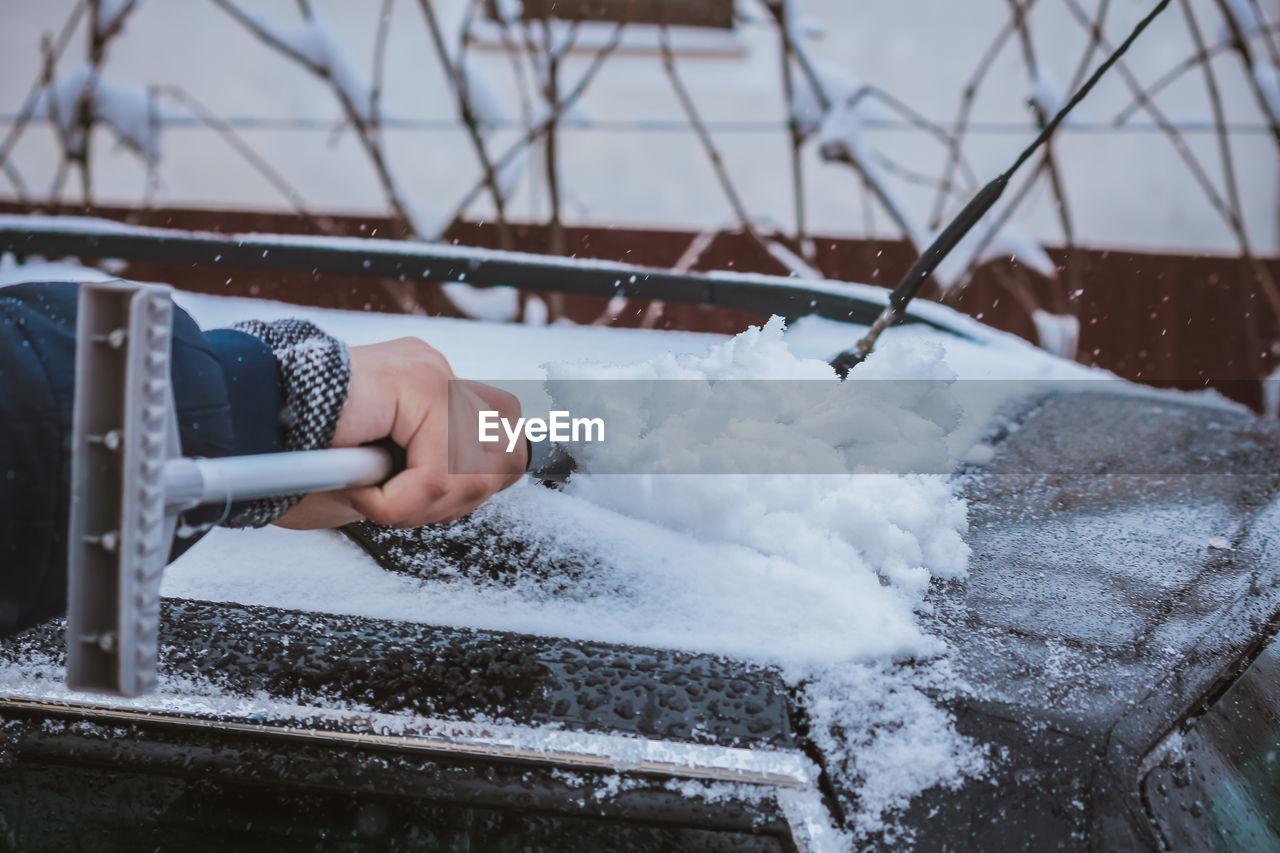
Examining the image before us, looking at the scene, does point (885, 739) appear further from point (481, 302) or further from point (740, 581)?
point (481, 302)

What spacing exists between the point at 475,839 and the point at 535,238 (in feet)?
12.1

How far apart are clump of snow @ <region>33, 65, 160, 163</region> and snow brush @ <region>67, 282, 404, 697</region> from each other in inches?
164

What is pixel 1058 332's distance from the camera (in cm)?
398

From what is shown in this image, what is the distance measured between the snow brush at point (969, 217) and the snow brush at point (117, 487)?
0.78 metres

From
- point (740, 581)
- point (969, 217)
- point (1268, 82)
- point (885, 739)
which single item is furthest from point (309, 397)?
point (1268, 82)

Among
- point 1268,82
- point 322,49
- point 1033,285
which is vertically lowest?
point 1033,285

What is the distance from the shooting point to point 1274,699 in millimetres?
714

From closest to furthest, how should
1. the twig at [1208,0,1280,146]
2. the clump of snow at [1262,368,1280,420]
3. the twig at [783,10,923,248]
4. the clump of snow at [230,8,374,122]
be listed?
1. the twig at [1208,0,1280,146]
2. the clump of snow at [230,8,374,122]
3. the twig at [783,10,923,248]
4. the clump of snow at [1262,368,1280,420]

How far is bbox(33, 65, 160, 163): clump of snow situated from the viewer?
3.93 m

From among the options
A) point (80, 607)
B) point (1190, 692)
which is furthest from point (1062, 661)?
point (80, 607)

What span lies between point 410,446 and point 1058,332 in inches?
149

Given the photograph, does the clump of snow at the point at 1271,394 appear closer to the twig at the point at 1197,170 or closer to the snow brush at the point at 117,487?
the twig at the point at 1197,170

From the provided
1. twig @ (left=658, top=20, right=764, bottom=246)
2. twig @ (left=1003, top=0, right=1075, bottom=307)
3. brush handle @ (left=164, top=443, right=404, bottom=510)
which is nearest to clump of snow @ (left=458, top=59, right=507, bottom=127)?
twig @ (left=658, top=20, right=764, bottom=246)

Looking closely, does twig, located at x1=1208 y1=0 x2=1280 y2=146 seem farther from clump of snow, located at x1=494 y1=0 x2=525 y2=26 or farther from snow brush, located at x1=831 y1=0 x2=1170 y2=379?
snow brush, located at x1=831 y1=0 x2=1170 y2=379
